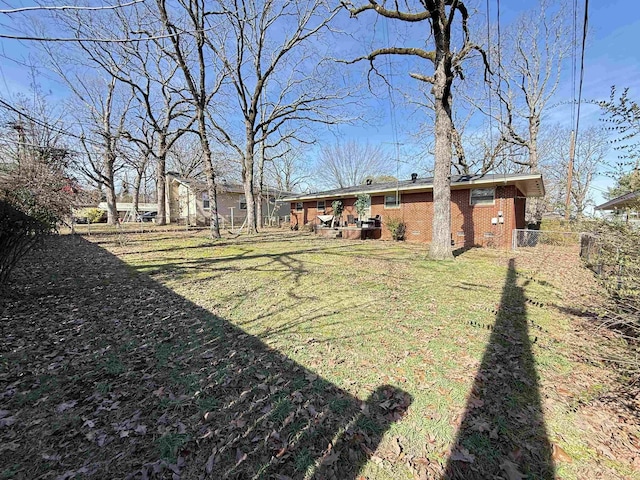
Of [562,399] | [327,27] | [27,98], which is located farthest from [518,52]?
[27,98]

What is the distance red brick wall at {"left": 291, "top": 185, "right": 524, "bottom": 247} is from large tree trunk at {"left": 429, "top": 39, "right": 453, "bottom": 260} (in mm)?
4739

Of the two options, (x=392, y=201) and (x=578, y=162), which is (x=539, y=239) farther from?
(x=578, y=162)

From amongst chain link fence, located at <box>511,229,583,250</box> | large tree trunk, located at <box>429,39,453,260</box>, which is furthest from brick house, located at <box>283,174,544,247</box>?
large tree trunk, located at <box>429,39,453,260</box>

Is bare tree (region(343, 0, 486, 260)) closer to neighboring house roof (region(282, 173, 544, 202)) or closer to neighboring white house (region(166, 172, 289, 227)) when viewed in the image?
Answer: neighboring house roof (region(282, 173, 544, 202))

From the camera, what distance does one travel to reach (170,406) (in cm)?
246

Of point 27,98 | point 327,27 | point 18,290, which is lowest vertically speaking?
point 18,290

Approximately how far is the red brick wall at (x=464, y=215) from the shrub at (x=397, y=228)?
0.27 metres

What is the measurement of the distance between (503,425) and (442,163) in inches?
331

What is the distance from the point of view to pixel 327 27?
1450 cm

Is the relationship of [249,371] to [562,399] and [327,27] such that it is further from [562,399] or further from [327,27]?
[327,27]

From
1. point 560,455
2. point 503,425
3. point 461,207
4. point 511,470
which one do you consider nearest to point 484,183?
point 461,207

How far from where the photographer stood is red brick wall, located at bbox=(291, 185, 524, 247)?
12336 millimetres

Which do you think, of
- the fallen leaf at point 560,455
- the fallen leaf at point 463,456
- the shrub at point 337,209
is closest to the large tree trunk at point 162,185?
the shrub at point 337,209

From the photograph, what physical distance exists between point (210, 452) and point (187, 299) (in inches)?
145
